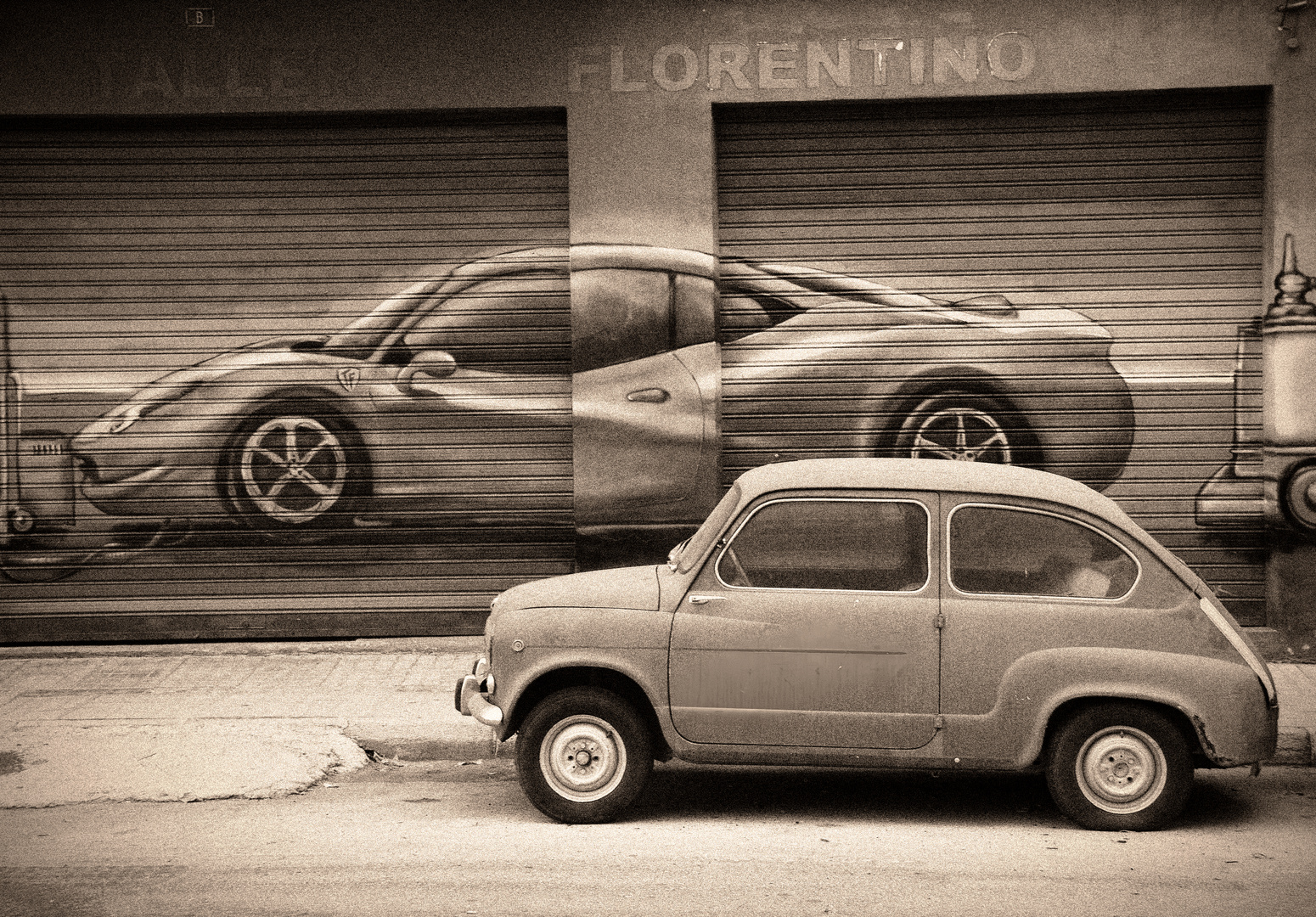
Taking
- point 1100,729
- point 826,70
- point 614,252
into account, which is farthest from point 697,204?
point 1100,729

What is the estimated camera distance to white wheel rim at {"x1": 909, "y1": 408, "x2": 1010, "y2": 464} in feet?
34.3

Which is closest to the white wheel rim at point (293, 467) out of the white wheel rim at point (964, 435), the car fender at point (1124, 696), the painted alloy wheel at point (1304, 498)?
the white wheel rim at point (964, 435)

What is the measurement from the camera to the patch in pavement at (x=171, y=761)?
22.8 feet

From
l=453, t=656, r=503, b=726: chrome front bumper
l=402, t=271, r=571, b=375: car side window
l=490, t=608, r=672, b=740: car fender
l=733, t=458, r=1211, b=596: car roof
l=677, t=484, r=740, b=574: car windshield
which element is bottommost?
l=453, t=656, r=503, b=726: chrome front bumper

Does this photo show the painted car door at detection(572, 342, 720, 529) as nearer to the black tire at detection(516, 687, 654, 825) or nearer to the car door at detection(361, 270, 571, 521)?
the car door at detection(361, 270, 571, 521)

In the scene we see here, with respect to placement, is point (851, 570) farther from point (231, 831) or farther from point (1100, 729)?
point (231, 831)

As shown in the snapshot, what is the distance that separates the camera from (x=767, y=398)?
10.5 meters

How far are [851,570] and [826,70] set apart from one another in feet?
16.8

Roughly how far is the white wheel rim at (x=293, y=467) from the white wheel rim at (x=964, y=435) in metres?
4.53

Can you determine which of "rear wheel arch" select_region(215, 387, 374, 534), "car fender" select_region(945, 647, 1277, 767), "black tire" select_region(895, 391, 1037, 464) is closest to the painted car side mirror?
"car fender" select_region(945, 647, 1277, 767)

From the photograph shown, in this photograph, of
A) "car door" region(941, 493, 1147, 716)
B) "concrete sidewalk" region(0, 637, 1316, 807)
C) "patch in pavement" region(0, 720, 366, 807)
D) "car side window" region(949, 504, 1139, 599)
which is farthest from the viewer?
"concrete sidewalk" region(0, 637, 1316, 807)

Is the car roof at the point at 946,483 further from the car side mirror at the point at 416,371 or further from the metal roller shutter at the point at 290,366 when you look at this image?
the car side mirror at the point at 416,371

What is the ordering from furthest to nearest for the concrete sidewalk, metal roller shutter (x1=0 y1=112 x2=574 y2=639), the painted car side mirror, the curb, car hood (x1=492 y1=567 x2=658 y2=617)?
metal roller shutter (x1=0 y1=112 x2=574 y2=639), the curb, the concrete sidewalk, the painted car side mirror, car hood (x1=492 y1=567 x2=658 y2=617)

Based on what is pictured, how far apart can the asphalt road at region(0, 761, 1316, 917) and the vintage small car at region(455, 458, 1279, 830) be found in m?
0.33
